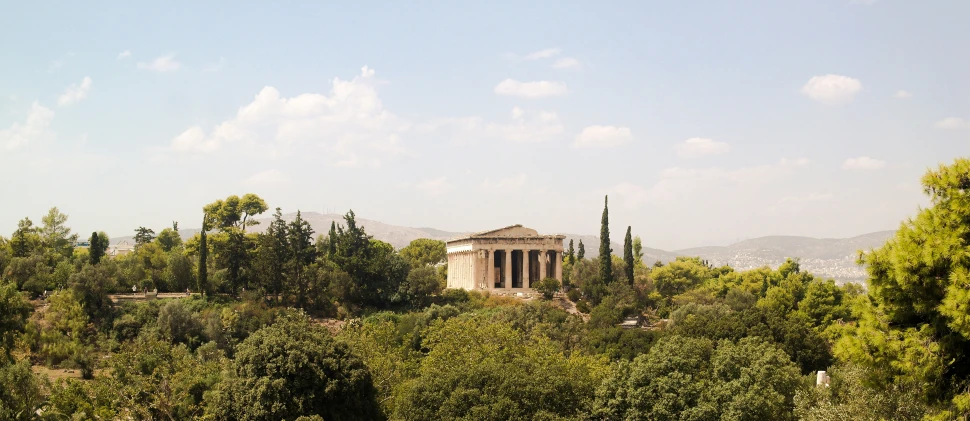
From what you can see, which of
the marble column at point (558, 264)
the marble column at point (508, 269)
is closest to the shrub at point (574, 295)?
the marble column at point (558, 264)

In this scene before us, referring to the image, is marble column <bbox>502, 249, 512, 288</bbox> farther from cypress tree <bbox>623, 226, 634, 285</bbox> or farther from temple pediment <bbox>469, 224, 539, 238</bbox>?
cypress tree <bbox>623, 226, 634, 285</bbox>

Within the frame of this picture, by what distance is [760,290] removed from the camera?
6544 centimetres

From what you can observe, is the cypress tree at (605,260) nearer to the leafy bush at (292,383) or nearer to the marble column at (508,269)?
the marble column at (508,269)

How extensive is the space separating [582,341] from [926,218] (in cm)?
2920

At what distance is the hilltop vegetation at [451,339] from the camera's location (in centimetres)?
1725

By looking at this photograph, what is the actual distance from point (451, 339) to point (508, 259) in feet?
107

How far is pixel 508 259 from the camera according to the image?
2670 inches

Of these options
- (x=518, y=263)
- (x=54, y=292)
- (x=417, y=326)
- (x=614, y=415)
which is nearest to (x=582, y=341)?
(x=417, y=326)

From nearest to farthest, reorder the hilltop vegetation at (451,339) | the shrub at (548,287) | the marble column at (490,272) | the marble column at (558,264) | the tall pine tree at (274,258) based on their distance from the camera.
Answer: the hilltop vegetation at (451,339) → the tall pine tree at (274,258) → the shrub at (548,287) → the marble column at (490,272) → the marble column at (558,264)

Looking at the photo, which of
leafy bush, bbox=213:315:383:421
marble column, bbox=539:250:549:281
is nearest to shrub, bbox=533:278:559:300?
marble column, bbox=539:250:549:281

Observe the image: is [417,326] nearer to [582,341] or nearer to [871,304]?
[582,341]

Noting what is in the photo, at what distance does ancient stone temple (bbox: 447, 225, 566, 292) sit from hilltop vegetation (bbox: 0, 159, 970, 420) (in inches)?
105

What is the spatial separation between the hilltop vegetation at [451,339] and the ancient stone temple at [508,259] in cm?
266

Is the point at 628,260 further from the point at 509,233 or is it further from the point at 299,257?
the point at 299,257
